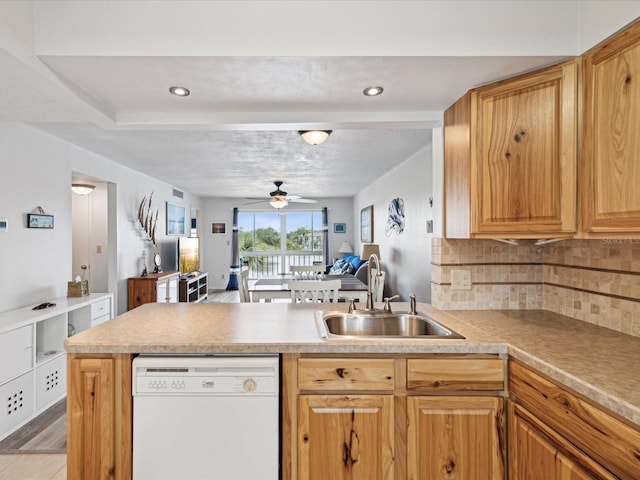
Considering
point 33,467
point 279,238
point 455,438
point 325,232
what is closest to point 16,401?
point 33,467

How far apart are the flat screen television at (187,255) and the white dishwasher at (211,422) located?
5.22 m

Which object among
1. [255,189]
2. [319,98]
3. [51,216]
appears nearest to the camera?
[319,98]

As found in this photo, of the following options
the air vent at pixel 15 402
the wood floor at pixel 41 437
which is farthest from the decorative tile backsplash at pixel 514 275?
the air vent at pixel 15 402

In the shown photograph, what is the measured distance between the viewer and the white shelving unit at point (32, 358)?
246cm

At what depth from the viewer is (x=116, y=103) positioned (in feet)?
6.45

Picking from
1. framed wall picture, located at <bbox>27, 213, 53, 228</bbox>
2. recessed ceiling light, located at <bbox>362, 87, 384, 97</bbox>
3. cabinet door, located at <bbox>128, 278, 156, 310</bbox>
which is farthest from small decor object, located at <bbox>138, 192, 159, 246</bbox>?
recessed ceiling light, located at <bbox>362, 87, 384, 97</bbox>

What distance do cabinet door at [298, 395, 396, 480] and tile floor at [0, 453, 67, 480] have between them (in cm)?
165

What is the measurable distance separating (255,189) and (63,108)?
5.44m

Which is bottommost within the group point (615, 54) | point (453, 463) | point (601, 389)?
point (453, 463)

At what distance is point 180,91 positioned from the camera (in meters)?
1.80

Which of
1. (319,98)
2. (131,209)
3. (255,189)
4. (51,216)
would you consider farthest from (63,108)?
(255,189)

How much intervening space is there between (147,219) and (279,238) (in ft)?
13.4

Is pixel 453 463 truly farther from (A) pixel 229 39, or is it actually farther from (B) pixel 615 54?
(A) pixel 229 39

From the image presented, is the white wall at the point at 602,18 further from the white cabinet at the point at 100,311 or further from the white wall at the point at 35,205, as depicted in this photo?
the white cabinet at the point at 100,311
